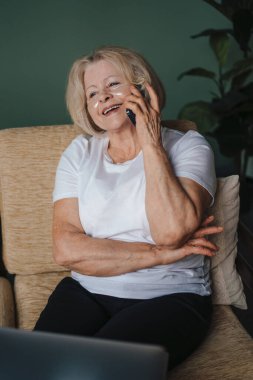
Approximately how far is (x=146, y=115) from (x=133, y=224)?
313 millimetres

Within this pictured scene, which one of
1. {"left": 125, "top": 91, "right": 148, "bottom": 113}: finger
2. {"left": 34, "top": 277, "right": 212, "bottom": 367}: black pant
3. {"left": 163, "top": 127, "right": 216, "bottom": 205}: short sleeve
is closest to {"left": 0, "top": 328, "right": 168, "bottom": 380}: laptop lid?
{"left": 34, "top": 277, "right": 212, "bottom": 367}: black pant

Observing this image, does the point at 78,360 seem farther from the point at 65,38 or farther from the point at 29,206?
the point at 65,38

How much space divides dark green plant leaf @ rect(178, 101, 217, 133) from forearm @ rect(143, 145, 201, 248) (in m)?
1.92

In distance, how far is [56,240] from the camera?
1.69 m

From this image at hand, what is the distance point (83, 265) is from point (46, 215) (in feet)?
1.13

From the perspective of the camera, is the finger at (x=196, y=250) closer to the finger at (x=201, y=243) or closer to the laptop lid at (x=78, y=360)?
the finger at (x=201, y=243)

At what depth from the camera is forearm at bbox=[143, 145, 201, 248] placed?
154cm

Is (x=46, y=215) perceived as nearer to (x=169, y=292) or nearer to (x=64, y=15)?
(x=169, y=292)

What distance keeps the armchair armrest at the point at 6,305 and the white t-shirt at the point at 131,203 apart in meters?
0.24

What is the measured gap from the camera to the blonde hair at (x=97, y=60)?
69.8 inches

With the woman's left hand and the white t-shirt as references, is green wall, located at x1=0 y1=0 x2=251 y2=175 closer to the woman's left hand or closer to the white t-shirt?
the white t-shirt

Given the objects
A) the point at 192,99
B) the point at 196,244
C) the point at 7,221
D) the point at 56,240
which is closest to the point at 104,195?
the point at 56,240

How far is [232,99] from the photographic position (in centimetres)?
332

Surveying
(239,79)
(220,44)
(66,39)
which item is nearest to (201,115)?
(239,79)
